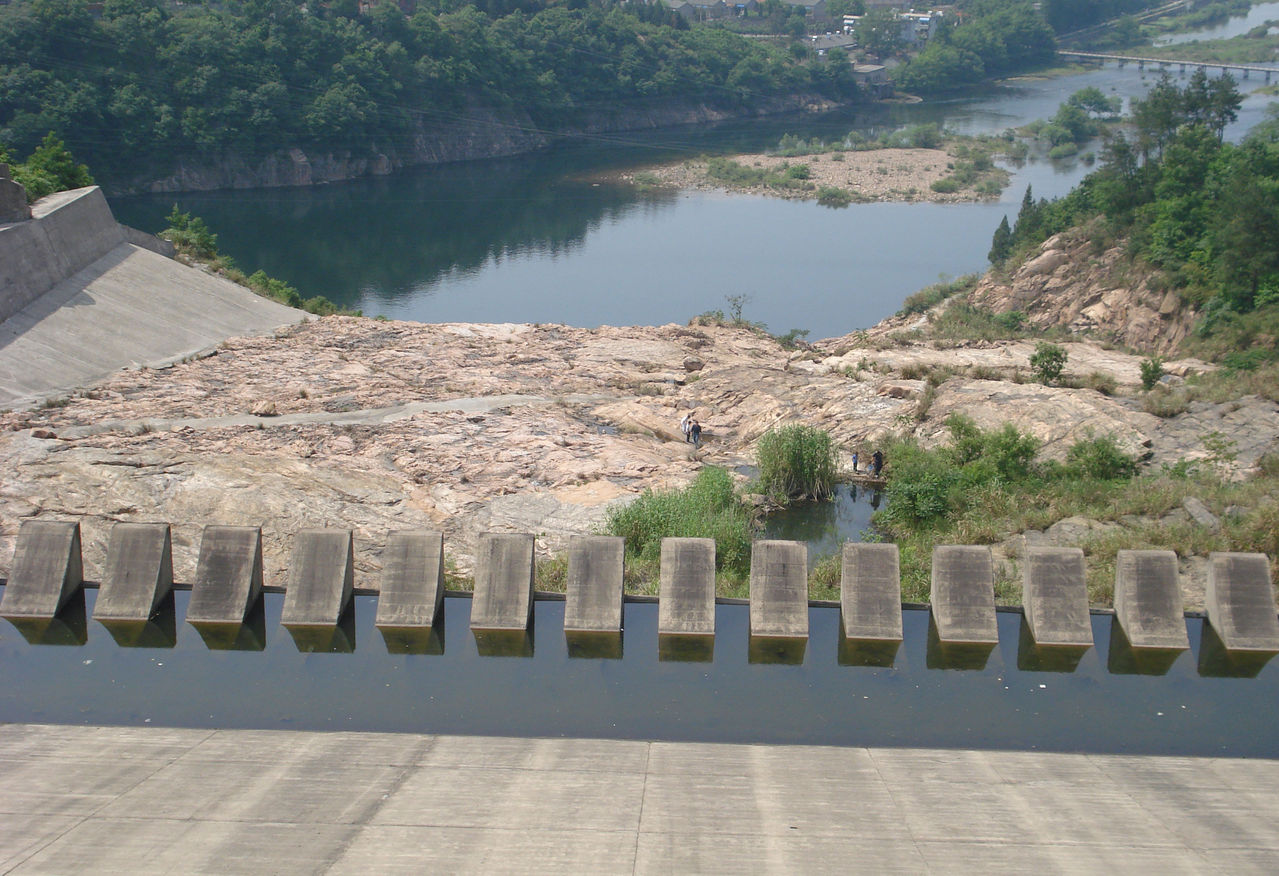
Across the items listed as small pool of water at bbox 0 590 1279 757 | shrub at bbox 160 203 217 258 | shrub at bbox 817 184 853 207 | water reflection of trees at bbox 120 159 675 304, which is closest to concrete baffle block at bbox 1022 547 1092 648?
small pool of water at bbox 0 590 1279 757

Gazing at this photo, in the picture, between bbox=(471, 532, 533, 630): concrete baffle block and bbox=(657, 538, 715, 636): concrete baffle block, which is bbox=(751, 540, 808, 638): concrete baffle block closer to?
bbox=(657, 538, 715, 636): concrete baffle block

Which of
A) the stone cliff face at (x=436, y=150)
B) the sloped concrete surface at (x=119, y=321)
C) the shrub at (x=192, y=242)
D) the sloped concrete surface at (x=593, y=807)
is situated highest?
the stone cliff face at (x=436, y=150)

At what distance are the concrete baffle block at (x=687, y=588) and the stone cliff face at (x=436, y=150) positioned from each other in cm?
5876

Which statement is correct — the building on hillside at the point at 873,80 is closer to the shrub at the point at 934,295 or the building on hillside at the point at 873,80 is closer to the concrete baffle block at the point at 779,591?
the shrub at the point at 934,295

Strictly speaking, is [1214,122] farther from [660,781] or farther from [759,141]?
[759,141]

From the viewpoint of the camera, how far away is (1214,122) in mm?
40719

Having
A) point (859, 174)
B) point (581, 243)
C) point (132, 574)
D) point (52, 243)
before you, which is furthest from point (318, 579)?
point (859, 174)

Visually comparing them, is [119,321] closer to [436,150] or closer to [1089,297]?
[1089,297]

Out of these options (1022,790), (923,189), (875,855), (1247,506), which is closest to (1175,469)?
(1247,506)

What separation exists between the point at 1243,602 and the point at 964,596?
117 inches

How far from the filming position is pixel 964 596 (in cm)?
1176

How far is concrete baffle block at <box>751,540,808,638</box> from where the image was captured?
38.4 ft

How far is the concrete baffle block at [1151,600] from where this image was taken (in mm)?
11562

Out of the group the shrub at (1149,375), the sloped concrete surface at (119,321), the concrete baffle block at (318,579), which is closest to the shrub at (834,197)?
the sloped concrete surface at (119,321)
